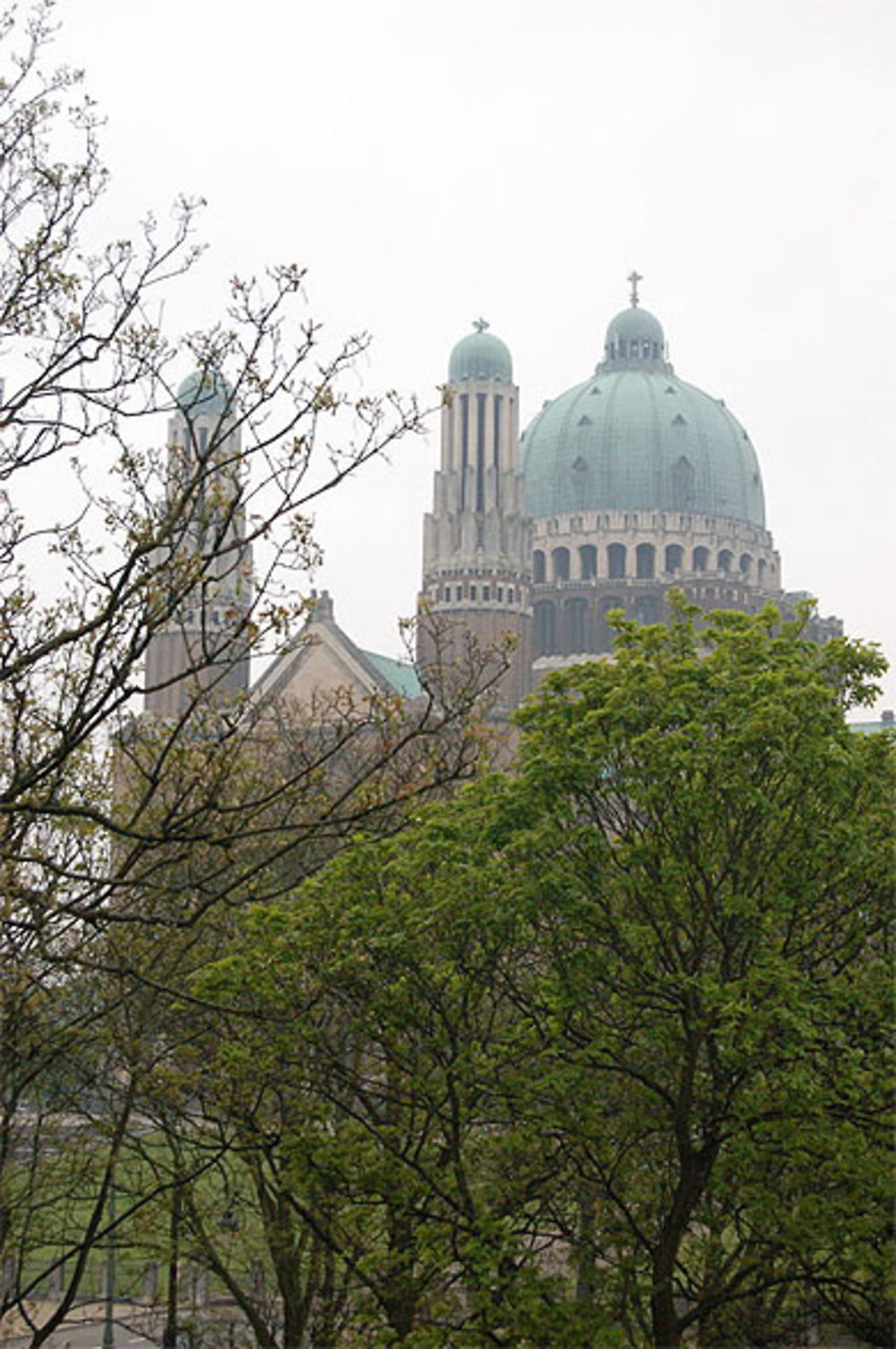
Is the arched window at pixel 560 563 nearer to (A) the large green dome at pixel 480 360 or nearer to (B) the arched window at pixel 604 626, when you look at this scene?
(B) the arched window at pixel 604 626

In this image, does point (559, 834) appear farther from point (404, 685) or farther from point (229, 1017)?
point (404, 685)

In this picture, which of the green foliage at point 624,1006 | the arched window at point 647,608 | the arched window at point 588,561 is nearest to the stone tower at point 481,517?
the arched window at point 647,608

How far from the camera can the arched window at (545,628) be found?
333 feet

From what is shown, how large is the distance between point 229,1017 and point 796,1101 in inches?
244

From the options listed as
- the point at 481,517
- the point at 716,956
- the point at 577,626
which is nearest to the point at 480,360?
the point at 481,517

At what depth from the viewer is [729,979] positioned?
15648 mm

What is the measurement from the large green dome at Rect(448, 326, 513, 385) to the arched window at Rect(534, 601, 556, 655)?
52.0 ft

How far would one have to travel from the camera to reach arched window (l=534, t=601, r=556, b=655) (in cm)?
10150

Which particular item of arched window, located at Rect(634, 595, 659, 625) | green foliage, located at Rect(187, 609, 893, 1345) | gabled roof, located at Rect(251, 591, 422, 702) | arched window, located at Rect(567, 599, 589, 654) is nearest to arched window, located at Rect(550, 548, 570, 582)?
arched window, located at Rect(567, 599, 589, 654)

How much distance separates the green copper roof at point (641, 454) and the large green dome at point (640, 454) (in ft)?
0.19

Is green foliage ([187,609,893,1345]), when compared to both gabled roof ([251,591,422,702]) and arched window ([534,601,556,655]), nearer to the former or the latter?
gabled roof ([251,591,422,702])

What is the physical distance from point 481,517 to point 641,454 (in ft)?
68.7

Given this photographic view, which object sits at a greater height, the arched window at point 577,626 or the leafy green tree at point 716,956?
the arched window at point 577,626

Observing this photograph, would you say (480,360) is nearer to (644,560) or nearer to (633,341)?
(644,560)
